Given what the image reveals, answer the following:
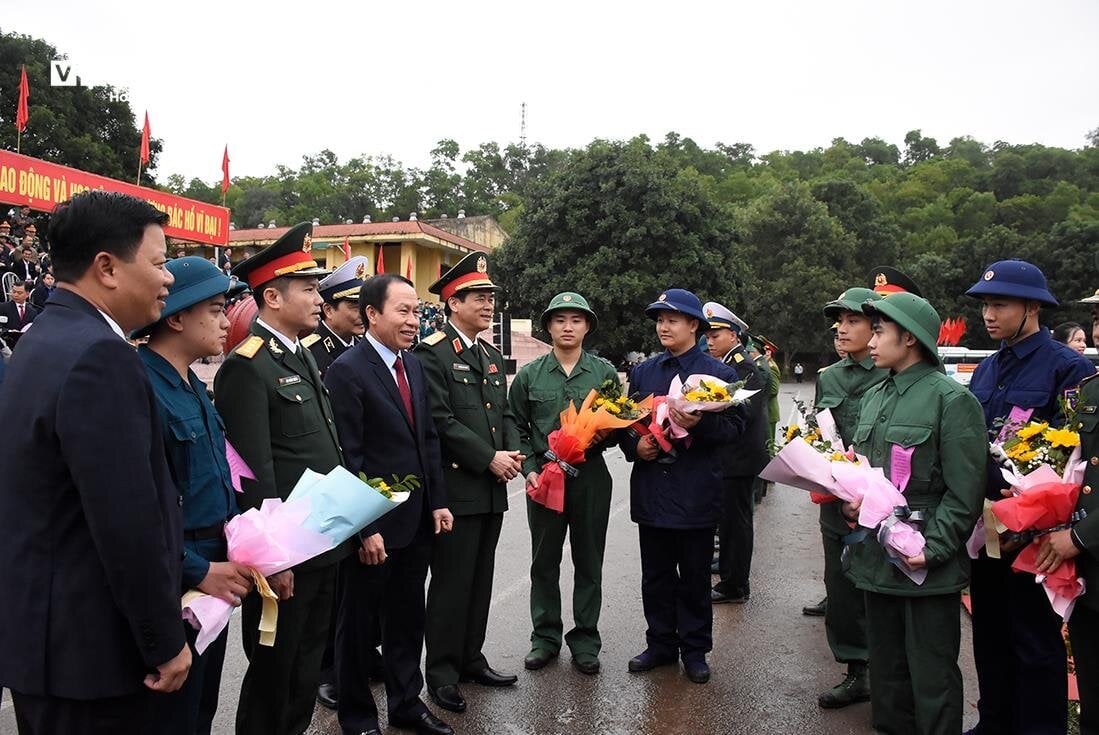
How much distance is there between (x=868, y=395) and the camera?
13.6 feet

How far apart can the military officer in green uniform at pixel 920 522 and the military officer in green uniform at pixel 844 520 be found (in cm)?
77

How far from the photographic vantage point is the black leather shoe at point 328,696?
14.8 ft

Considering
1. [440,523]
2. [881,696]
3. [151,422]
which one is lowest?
[881,696]

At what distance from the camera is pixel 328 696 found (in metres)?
4.55

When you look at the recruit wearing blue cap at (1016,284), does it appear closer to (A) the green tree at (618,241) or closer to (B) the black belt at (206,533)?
(B) the black belt at (206,533)

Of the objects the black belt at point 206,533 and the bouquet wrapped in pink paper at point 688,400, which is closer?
the black belt at point 206,533

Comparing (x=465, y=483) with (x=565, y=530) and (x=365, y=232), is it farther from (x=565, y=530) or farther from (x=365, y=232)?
(x=365, y=232)

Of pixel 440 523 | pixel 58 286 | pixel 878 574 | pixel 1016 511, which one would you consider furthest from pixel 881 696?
pixel 58 286

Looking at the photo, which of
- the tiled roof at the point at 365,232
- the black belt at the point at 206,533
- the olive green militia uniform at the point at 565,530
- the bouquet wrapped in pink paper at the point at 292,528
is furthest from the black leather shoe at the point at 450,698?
the tiled roof at the point at 365,232

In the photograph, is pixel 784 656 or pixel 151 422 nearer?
pixel 151 422

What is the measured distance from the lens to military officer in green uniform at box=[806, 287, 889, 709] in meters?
4.68

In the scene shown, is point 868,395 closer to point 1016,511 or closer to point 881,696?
point 1016,511

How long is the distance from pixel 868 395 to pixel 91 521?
3.49 metres

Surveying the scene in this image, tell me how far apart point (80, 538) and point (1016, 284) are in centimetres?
429
